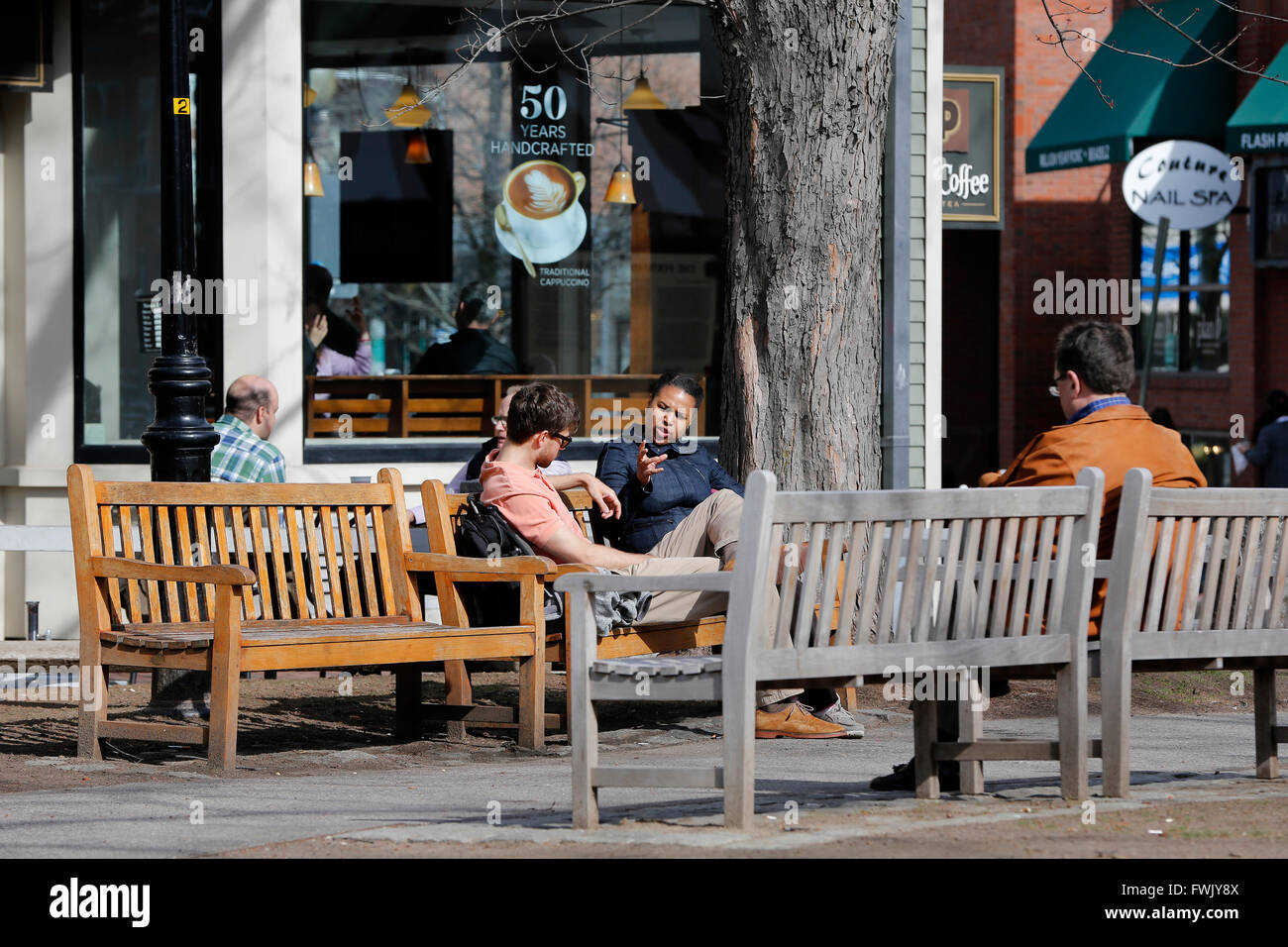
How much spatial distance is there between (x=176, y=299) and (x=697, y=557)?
2.57 metres

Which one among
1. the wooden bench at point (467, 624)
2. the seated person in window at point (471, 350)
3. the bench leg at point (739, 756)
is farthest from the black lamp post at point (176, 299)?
the bench leg at point (739, 756)

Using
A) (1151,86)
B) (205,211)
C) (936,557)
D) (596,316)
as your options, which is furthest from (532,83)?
(1151,86)

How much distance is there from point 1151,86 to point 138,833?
60.6 ft

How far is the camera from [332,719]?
8.23 m

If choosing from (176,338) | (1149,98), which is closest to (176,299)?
(176,338)

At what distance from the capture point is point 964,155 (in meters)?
19.0

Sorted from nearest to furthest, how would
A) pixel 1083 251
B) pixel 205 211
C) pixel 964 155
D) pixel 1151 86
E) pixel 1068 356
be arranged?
pixel 1068 356
pixel 205 211
pixel 964 155
pixel 1151 86
pixel 1083 251

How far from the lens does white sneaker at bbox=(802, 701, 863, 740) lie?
7.64 m

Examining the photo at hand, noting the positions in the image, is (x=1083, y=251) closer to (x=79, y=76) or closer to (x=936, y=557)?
(x=79, y=76)

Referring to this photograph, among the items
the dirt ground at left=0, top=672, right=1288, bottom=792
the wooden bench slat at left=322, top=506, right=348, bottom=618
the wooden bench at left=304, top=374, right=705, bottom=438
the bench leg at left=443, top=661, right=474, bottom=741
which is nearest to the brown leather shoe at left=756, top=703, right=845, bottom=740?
the dirt ground at left=0, top=672, right=1288, bottom=792

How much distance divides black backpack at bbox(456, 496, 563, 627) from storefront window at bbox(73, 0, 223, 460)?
408 centimetres

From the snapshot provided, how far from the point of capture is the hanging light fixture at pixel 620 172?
1204 cm

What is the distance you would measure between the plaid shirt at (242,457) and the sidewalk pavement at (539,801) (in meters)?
2.44

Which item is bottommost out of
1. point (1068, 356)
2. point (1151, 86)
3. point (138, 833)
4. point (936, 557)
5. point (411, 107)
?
point (138, 833)
